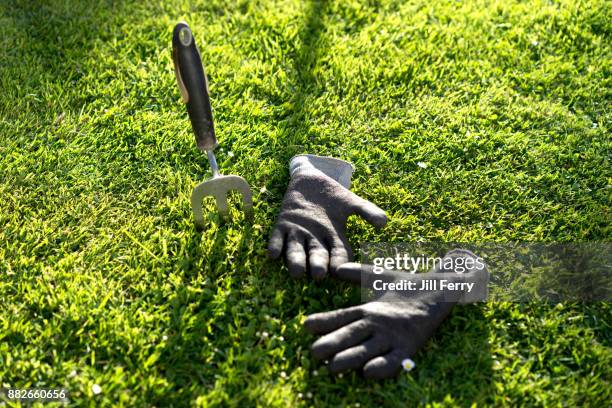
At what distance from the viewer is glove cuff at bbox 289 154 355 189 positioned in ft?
9.22

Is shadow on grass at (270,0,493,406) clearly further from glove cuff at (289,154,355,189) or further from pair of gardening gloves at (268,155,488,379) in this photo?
glove cuff at (289,154,355,189)

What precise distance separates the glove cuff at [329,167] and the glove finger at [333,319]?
69 cm

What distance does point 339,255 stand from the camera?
2463 millimetres

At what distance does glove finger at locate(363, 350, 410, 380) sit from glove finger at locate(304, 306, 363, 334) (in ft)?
0.54

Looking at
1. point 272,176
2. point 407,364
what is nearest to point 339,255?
point 407,364

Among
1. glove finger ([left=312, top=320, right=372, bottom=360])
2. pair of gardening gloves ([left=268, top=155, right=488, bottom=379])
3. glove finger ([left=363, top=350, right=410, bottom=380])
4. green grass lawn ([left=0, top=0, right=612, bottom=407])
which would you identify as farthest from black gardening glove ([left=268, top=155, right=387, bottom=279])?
glove finger ([left=363, top=350, right=410, bottom=380])

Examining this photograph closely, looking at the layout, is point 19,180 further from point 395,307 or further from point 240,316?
point 395,307

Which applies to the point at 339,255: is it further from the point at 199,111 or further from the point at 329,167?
the point at 199,111

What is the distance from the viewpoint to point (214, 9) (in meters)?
3.83

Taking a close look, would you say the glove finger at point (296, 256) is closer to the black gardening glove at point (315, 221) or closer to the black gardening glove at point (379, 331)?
the black gardening glove at point (315, 221)

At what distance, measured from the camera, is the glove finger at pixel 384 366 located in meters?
2.14

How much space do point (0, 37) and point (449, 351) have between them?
2834mm

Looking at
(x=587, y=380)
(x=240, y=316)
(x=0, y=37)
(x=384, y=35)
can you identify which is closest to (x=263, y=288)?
(x=240, y=316)

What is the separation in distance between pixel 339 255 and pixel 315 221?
0.17m
